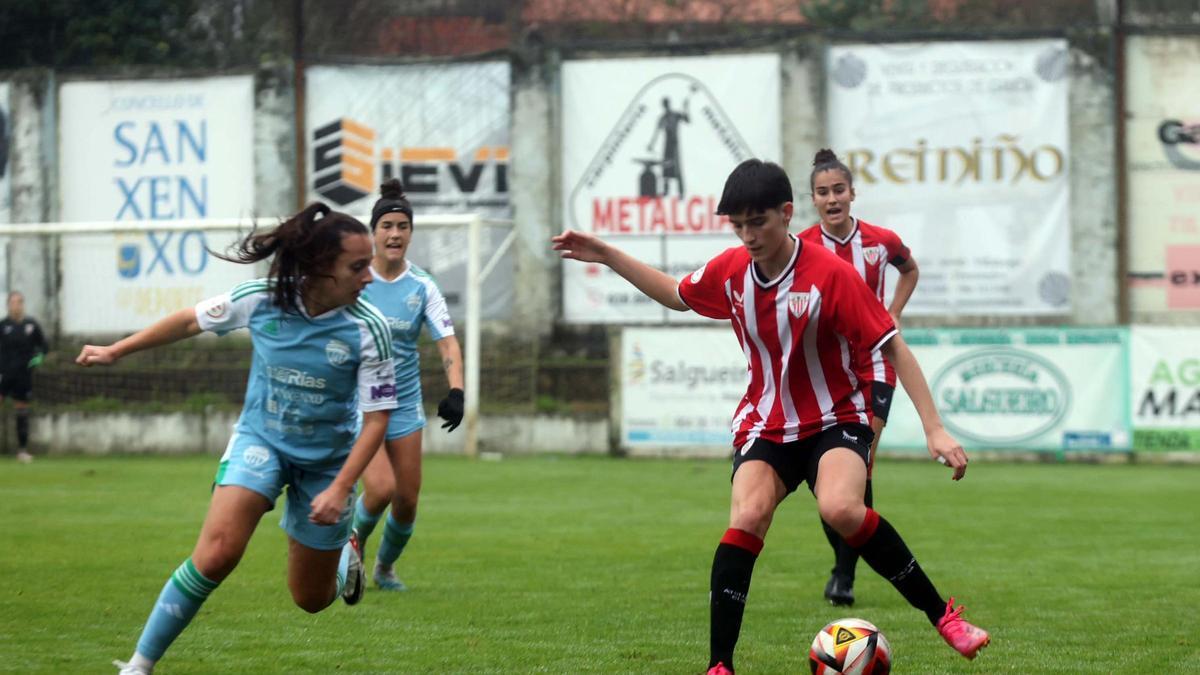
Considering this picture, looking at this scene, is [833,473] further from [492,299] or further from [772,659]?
[492,299]

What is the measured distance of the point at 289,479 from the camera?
6242 mm

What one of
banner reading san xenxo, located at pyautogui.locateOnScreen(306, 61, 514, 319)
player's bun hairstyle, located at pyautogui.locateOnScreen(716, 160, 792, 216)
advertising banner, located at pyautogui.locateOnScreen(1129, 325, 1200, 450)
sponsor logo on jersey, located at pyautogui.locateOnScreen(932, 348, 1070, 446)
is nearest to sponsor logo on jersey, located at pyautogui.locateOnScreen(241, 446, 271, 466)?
player's bun hairstyle, located at pyautogui.locateOnScreen(716, 160, 792, 216)

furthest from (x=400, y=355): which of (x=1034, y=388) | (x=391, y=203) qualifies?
(x=1034, y=388)

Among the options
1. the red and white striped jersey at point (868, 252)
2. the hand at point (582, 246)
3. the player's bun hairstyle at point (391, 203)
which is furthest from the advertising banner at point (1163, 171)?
the hand at point (582, 246)

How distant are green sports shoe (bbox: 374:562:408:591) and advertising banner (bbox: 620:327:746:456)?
38.3 feet

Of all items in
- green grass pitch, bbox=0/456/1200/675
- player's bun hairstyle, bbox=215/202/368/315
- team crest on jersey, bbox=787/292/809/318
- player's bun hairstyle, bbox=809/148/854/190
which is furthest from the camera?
player's bun hairstyle, bbox=809/148/854/190

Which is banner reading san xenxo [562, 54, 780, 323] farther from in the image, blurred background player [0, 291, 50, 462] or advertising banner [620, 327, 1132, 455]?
blurred background player [0, 291, 50, 462]

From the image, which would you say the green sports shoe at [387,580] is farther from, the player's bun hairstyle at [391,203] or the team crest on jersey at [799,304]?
the team crest on jersey at [799,304]

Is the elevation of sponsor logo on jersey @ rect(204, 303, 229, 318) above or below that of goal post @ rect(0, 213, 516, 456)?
below

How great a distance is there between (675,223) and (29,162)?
36.7 feet

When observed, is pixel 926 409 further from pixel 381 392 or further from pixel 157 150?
pixel 157 150

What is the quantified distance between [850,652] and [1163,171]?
69.4 ft

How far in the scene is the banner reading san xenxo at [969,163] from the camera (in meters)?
25.5

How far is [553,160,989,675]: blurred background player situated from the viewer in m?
6.05
